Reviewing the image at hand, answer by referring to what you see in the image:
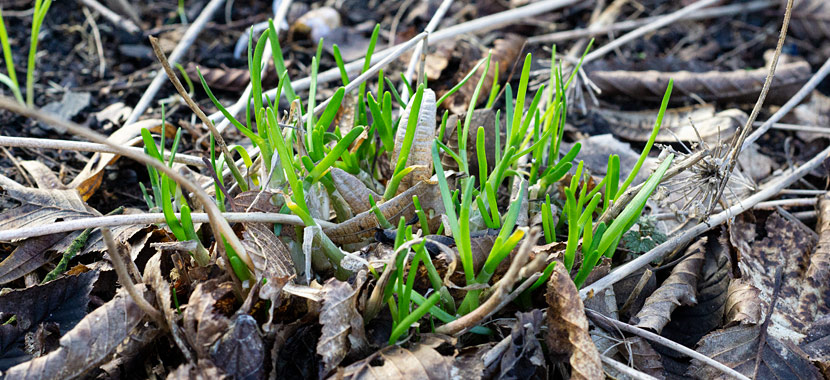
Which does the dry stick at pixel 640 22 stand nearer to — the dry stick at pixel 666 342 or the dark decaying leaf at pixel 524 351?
the dry stick at pixel 666 342

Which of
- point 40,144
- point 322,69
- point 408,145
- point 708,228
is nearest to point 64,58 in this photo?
point 322,69

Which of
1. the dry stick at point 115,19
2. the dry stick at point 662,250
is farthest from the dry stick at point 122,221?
the dry stick at point 115,19

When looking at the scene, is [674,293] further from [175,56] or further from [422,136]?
[175,56]

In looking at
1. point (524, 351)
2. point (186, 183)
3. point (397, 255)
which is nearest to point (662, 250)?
point (524, 351)

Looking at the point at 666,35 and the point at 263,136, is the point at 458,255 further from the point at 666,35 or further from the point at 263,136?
the point at 666,35

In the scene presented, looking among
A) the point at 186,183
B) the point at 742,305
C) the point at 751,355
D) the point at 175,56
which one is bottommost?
the point at 751,355

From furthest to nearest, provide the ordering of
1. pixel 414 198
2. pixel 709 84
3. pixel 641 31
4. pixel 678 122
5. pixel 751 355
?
pixel 641 31 < pixel 709 84 < pixel 678 122 < pixel 751 355 < pixel 414 198

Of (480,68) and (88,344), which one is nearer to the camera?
(88,344)
